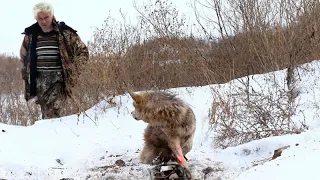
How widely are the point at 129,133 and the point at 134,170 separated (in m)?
1.71

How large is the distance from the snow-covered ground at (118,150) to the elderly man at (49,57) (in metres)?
0.51

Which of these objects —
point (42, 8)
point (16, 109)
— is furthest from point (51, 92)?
point (16, 109)

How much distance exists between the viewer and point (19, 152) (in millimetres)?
5727

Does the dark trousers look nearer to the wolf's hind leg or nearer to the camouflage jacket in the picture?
the camouflage jacket

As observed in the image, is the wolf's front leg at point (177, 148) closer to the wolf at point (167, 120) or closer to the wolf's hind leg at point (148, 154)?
the wolf at point (167, 120)

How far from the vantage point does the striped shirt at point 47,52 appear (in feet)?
23.3

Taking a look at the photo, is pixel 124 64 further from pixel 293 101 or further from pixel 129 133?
pixel 293 101

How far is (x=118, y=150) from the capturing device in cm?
612

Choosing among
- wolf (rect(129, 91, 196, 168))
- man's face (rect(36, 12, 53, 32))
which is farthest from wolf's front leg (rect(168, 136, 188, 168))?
man's face (rect(36, 12, 53, 32))

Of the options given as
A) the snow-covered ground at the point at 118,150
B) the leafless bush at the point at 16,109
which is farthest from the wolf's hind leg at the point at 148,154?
the leafless bush at the point at 16,109

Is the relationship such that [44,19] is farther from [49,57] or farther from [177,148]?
[177,148]

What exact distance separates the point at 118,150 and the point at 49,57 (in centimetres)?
203

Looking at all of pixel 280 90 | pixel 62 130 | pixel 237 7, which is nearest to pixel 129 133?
pixel 62 130

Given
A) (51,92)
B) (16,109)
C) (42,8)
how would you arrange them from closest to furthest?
(42,8)
(51,92)
(16,109)
